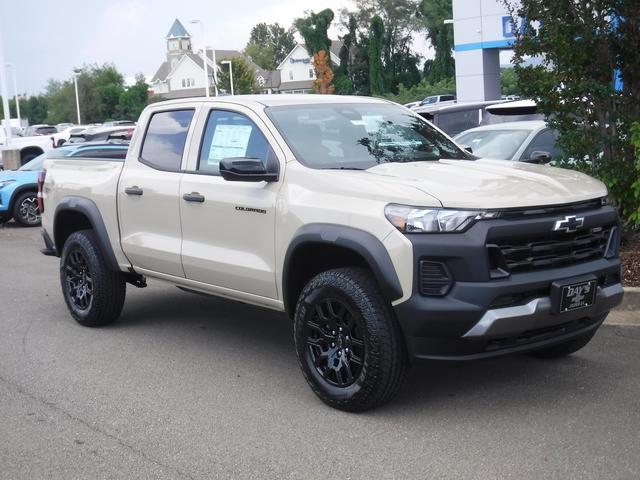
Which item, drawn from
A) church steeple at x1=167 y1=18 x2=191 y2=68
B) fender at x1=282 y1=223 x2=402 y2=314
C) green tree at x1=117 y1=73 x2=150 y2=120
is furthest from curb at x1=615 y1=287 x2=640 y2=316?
church steeple at x1=167 y1=18 x2=191 y2=68

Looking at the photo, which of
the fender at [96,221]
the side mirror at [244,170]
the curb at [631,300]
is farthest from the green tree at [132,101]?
the side mirror at [244,170]

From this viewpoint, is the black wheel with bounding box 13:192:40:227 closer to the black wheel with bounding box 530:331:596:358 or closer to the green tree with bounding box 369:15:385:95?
the black wheel with bounding box 530:331:596:358

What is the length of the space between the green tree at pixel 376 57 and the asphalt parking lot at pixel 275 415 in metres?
68.5

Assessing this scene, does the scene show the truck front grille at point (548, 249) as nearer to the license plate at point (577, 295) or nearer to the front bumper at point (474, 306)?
the front bumper at point (474, 306)

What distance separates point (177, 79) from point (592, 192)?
10722 centimetres

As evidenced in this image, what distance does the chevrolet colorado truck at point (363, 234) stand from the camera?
459 centimetres

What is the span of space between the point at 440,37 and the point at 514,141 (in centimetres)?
6607

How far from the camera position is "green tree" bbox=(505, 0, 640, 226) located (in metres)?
7.85

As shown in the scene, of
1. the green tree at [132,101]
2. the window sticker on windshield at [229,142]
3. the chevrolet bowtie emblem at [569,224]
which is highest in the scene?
the green tree at [132,101]

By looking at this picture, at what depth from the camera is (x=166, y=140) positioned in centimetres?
670

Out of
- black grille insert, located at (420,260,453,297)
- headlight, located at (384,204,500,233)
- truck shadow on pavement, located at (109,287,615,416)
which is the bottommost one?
truck shadow on pavement, located at (109,287,615,416)

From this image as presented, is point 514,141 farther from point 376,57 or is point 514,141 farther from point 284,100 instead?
point 376,57

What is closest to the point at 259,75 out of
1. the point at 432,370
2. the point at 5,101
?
the point at 5,101

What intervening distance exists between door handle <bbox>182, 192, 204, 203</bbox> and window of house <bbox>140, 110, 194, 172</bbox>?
34cm
